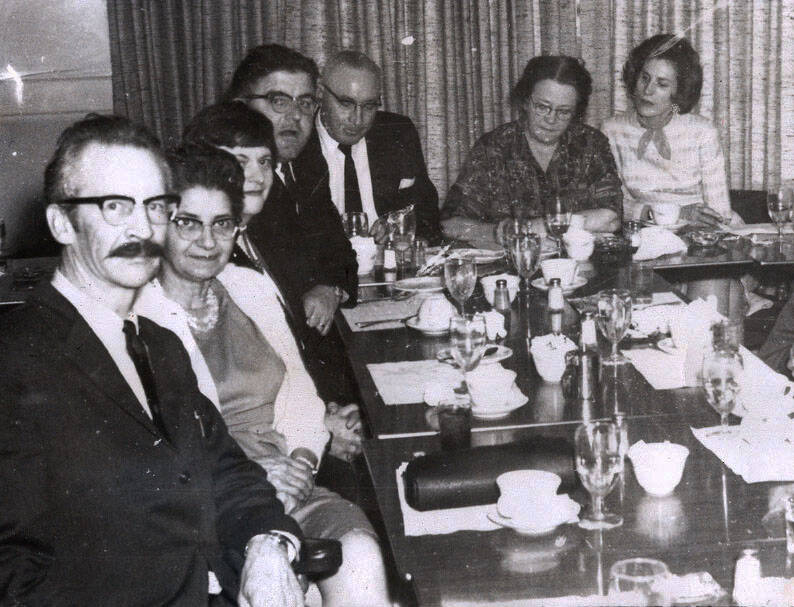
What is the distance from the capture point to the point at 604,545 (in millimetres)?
1355

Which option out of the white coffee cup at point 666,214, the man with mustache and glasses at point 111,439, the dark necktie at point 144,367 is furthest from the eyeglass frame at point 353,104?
the dark necktie at point 144,367

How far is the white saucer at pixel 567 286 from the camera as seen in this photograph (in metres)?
2.90

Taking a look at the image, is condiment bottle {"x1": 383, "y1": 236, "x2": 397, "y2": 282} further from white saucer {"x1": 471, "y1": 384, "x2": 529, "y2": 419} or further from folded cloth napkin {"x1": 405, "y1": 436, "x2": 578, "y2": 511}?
folded cloth napkin {"x1": 405, "y1": 436, "x2": 578, "y2": 511}

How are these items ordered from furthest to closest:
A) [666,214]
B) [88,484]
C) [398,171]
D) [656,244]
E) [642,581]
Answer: [398,171] < [666,214] < [656,244] < [88,484] < [642,581]

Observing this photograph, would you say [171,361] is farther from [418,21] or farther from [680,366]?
[418,21]

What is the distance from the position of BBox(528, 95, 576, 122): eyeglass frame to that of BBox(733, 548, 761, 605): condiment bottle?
2.95 meters

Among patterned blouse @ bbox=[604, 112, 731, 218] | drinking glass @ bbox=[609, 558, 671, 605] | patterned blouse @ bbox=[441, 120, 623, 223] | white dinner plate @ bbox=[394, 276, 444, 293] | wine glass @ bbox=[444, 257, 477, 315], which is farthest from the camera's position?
patterned blouse @ bbox=[604, 112, 731, 218]

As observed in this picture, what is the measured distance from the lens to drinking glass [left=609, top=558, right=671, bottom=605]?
1090 millimetres

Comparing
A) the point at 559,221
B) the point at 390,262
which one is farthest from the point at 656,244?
the point at 390,262

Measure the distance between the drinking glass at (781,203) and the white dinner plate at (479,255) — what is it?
947 mm

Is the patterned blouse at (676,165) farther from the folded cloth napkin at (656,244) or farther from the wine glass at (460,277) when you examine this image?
the wine glass at (460,277)

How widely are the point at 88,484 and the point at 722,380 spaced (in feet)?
3.58

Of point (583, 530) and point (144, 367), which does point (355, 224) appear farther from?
point (583, 530)

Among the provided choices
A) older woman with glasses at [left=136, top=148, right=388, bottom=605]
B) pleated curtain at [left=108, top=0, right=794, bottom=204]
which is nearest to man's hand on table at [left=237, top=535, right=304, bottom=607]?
older woman with glasses at [left=136, top=148, right=388, bottom=605]
